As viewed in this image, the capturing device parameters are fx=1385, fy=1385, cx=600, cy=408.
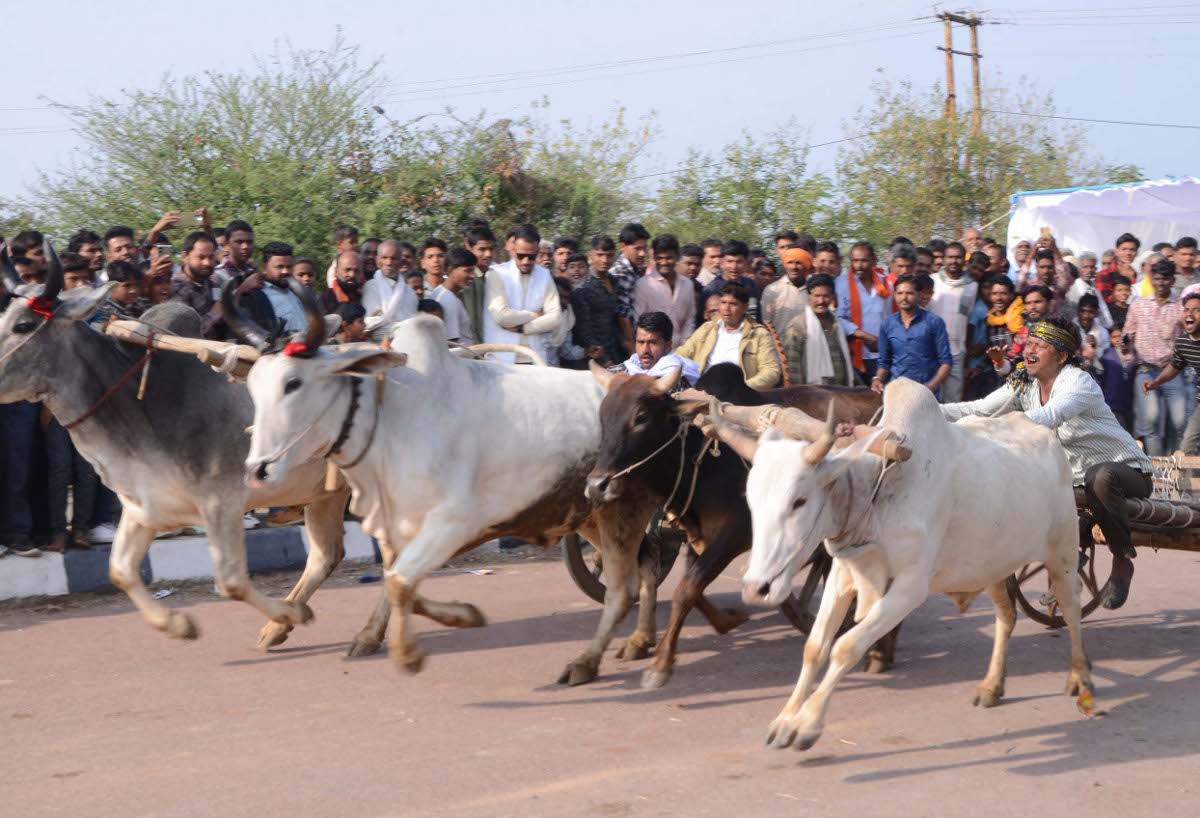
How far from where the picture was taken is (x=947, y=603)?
341 inches

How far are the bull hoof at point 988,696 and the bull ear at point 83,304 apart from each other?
455 cm

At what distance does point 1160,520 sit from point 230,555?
15.2 ft

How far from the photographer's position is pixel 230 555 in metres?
6.83

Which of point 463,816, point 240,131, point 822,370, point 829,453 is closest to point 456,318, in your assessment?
point 822,370

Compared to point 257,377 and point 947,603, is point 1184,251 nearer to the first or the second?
point 947,603

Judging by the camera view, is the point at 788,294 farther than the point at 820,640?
Yes

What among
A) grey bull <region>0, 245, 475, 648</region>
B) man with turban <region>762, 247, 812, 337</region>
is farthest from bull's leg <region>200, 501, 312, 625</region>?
man with turban <region>762, 247, 812, 337</region>

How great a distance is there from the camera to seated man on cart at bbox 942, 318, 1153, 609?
680 cm

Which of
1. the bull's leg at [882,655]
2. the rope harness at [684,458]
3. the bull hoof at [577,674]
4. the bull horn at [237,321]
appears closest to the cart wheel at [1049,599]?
the bull's leg at [882,655]

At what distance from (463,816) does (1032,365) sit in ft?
12.5

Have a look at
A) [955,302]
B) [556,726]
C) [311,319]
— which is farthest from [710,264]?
[556,726]

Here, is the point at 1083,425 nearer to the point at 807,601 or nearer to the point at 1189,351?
the point at 807,601

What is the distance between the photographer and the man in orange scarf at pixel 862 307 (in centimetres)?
1139

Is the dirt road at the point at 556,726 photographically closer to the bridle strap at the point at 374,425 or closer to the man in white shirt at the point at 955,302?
the bridle strap at the point at 374,425
